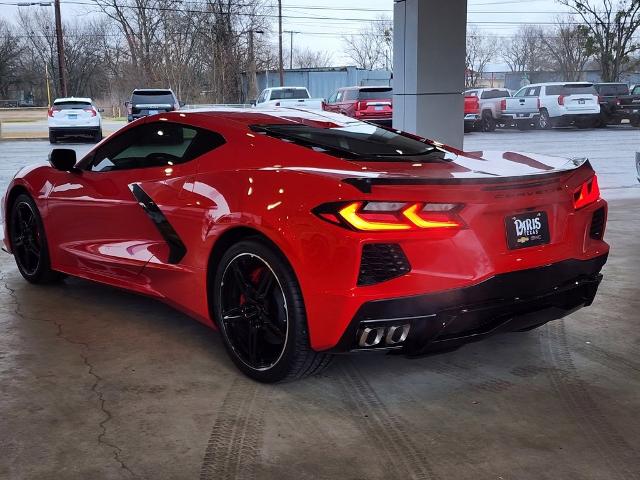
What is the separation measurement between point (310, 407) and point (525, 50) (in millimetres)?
36423

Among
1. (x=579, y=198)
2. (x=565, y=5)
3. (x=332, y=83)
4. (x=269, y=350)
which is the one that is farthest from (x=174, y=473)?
(x=332, y=83)

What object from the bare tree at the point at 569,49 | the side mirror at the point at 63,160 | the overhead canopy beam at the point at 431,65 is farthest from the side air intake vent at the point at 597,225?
the bare tree at the point at 569,49

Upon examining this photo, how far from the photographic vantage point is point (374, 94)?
22516 millimetres

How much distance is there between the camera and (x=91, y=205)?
15.0 ft

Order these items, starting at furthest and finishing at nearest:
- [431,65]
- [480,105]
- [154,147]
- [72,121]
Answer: [480,105], [72,121], [431,65], [154,147]

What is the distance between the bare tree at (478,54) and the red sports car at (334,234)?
37.9m

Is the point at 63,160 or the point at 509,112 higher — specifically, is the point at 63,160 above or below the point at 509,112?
below

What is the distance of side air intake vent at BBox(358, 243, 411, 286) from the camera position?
289 cm

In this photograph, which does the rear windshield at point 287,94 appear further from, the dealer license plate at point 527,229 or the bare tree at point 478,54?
the dealer license plate at point 527,229

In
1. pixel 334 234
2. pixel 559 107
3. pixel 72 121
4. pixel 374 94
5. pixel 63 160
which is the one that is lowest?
pixel 334 234

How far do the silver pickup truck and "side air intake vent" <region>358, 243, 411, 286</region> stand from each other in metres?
25.6

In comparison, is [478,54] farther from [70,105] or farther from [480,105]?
[70,105]

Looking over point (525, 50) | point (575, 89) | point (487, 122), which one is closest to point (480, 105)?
point (487, 122)

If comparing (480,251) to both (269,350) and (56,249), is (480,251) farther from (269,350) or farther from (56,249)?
(56,249)
